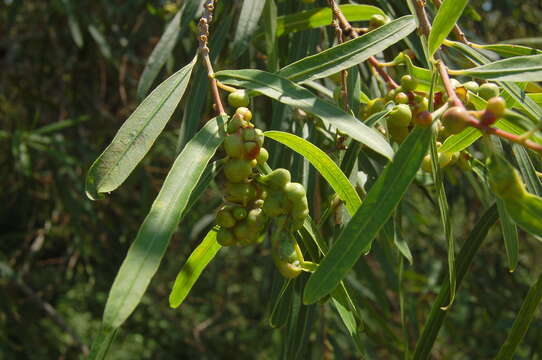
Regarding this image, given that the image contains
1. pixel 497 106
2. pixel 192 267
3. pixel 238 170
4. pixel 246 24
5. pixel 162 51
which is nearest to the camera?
pixel 497 106

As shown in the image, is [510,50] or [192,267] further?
[510,50]

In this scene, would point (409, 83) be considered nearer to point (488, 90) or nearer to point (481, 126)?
point (488, 90)

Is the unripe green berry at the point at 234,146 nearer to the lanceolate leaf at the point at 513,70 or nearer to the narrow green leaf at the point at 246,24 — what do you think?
the lanceolate leaf at the point at 513,70

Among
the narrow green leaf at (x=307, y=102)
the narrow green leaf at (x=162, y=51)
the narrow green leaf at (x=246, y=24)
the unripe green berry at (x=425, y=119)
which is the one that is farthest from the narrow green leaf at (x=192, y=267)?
the narrow green leaf at (x=162, y=51)

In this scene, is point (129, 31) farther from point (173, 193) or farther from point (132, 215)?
point (173, 193)

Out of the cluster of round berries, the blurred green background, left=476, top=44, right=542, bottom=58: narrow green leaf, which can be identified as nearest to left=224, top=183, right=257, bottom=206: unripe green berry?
the cluster of round berries

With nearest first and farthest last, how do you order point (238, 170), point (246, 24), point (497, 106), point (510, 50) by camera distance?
point (497, 106), point (238, 170), point (510, 50), point (246, 24)

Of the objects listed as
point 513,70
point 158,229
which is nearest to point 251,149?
point 158,229
